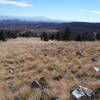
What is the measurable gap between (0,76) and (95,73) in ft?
14.9

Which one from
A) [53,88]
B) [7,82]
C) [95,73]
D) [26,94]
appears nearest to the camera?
[26,94]

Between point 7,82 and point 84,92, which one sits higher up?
point 84,92

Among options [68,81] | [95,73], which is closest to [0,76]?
[68,81]

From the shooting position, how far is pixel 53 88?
584cm

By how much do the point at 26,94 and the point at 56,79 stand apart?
199cm

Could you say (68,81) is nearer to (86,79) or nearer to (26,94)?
(86,79)

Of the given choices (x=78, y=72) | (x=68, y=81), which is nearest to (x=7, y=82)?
(x=68, y=81)

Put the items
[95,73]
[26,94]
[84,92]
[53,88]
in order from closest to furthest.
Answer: [84,92]
[26,94]
[53,88]
[95,73]

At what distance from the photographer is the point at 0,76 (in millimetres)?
7836

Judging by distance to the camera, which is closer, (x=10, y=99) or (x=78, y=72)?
(x=10, y=99)

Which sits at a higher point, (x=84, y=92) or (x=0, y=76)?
(x=84, y=92)

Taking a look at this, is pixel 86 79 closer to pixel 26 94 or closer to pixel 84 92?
pixel 84 92

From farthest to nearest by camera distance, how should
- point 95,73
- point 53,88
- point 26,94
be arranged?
point 95,73 → point 53,88 → point 26,94

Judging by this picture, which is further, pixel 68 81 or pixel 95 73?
pixel 95 73
